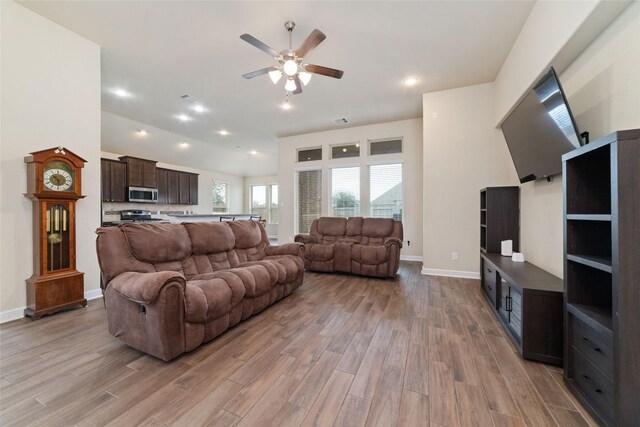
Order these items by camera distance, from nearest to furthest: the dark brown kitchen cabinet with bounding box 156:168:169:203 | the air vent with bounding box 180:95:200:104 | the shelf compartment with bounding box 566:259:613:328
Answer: the shelf compartment with bounding box 566:259:613:328, the air vent with bounding box 180:95:200:104, the dark brown kitchen cabinet with bounding box 156:168:169:203

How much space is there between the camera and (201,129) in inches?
247

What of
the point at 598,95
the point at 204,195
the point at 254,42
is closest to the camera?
the point at 598,95

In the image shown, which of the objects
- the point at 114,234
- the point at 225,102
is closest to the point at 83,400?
the point at 114,234

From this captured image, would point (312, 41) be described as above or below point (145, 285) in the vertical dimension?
above

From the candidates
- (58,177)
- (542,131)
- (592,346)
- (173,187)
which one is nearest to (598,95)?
(542,131)

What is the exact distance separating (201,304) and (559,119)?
10.1ft

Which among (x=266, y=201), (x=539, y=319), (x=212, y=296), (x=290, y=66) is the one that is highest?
(x=290, y=66)

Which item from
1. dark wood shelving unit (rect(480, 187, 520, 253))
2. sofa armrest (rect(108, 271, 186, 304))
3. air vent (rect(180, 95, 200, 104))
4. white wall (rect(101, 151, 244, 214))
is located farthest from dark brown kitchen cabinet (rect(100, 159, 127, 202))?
dark wood shelving unit (rect(480, 187, 520, 253))

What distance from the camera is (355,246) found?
13.8 ft

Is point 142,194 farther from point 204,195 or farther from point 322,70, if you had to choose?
point 322,70

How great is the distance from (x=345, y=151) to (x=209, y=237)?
4399mm

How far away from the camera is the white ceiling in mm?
2531

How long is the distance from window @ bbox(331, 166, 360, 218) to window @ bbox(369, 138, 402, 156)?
0.58 m

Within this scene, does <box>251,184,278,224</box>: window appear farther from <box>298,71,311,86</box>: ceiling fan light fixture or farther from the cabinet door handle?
the cabinet door handle
